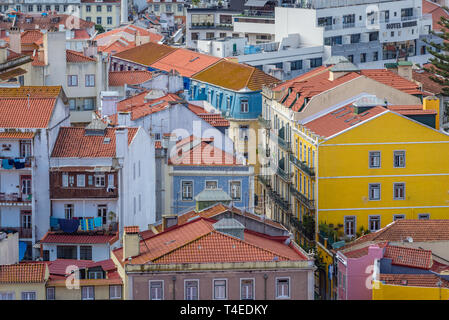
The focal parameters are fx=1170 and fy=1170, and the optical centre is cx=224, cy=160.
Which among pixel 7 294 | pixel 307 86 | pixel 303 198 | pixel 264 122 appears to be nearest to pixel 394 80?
pixel 307 86

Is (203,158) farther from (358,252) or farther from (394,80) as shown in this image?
(394,80)

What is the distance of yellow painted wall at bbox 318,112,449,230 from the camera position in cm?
6112

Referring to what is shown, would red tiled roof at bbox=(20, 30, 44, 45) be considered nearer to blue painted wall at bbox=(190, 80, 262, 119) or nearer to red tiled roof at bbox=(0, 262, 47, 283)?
blue painted wall at bbox=(190, 80, 262, 119)

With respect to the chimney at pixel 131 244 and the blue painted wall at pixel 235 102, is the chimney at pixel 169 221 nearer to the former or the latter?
the chimney at pixel 131 244

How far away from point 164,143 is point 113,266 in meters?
16.3

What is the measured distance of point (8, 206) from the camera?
54.0 meters

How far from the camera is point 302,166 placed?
2525 inches

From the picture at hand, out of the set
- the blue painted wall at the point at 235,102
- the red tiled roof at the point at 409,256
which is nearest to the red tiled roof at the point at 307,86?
the blue painted wall at the point at 235,102

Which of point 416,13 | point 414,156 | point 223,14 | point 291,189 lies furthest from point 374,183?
point 223,14

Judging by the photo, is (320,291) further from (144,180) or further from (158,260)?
(158,260)

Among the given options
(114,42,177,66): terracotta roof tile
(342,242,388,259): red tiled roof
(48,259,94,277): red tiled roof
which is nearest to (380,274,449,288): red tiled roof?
(342,242,388,259): red tiled roof

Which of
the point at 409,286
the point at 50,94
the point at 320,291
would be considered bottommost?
the point at 320,291

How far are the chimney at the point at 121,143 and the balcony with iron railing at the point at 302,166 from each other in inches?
492

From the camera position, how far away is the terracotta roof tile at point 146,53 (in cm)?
10325
